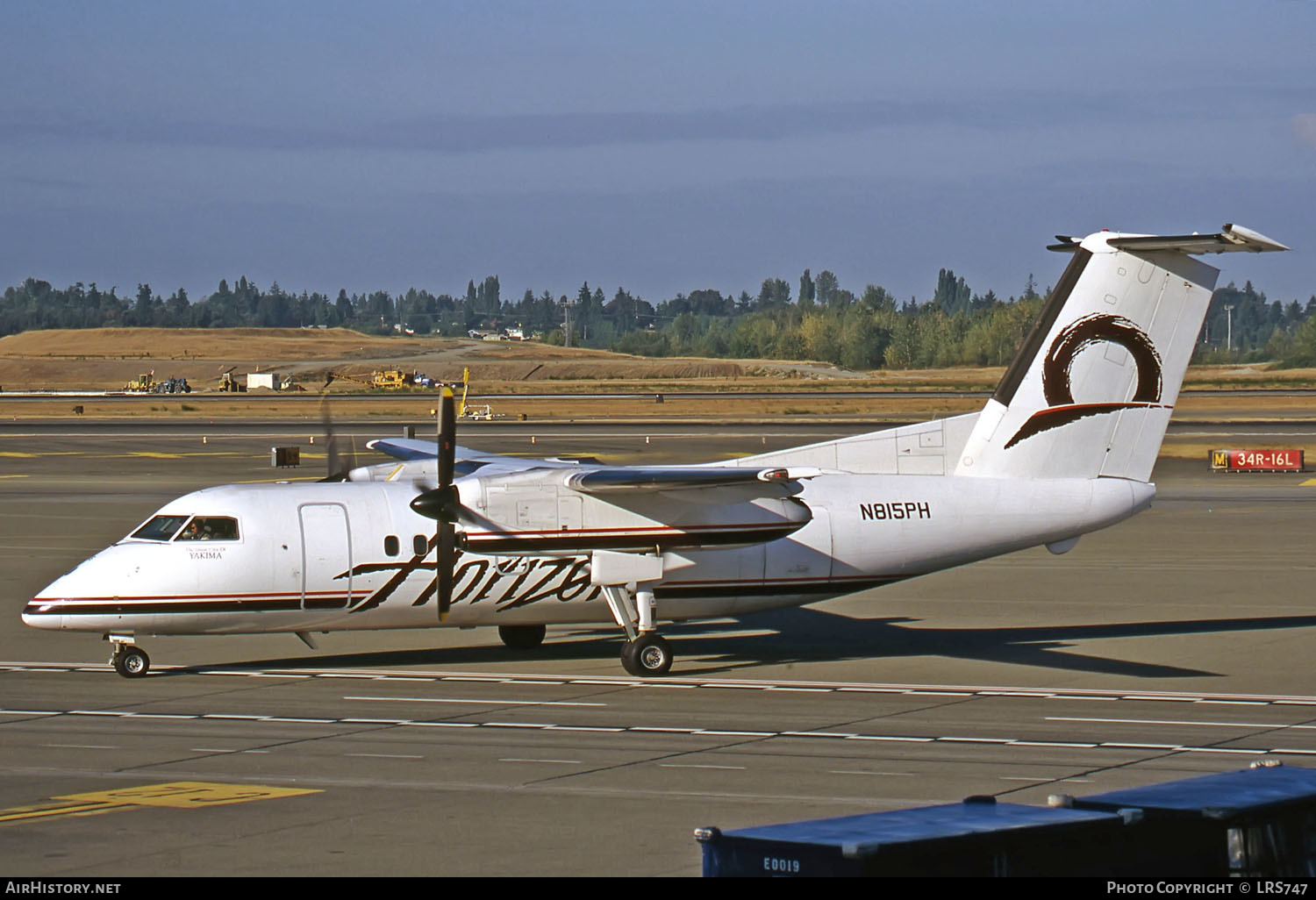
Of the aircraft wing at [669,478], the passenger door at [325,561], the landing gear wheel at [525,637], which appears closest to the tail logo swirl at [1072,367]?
the aircraft wing at [669,478]

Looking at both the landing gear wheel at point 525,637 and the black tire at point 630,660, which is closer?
the black tire at point 630,660

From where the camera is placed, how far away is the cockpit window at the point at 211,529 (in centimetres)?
2311

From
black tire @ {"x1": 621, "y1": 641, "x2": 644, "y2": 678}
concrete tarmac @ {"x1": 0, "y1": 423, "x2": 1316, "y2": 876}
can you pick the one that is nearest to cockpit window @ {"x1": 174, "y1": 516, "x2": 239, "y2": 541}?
concrete tarmac @ {"x1": 0, "y1": 423, "x2": 1316, "y2": 876}

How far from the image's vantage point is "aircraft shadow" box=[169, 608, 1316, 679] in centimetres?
2477

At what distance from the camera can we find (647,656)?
77.6 ft

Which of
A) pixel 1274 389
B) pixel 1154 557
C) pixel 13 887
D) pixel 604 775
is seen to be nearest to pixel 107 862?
pixel 13 887

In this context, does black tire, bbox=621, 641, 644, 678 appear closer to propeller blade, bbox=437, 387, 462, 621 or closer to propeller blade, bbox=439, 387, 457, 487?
propeller blade, bbox=437, 387, 462, 621

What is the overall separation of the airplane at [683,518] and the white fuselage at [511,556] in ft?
0.10

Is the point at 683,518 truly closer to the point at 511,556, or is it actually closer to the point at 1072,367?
the point at 511,556

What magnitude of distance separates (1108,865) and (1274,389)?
138201mm

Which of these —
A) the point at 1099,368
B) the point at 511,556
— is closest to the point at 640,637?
the point at 511,556

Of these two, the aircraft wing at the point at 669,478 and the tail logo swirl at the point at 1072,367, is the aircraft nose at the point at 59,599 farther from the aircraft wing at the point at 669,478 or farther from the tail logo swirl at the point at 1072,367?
the tail logo swirl at the point at 1072,367

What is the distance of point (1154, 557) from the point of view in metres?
37.5

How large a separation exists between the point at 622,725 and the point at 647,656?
3584 mm
